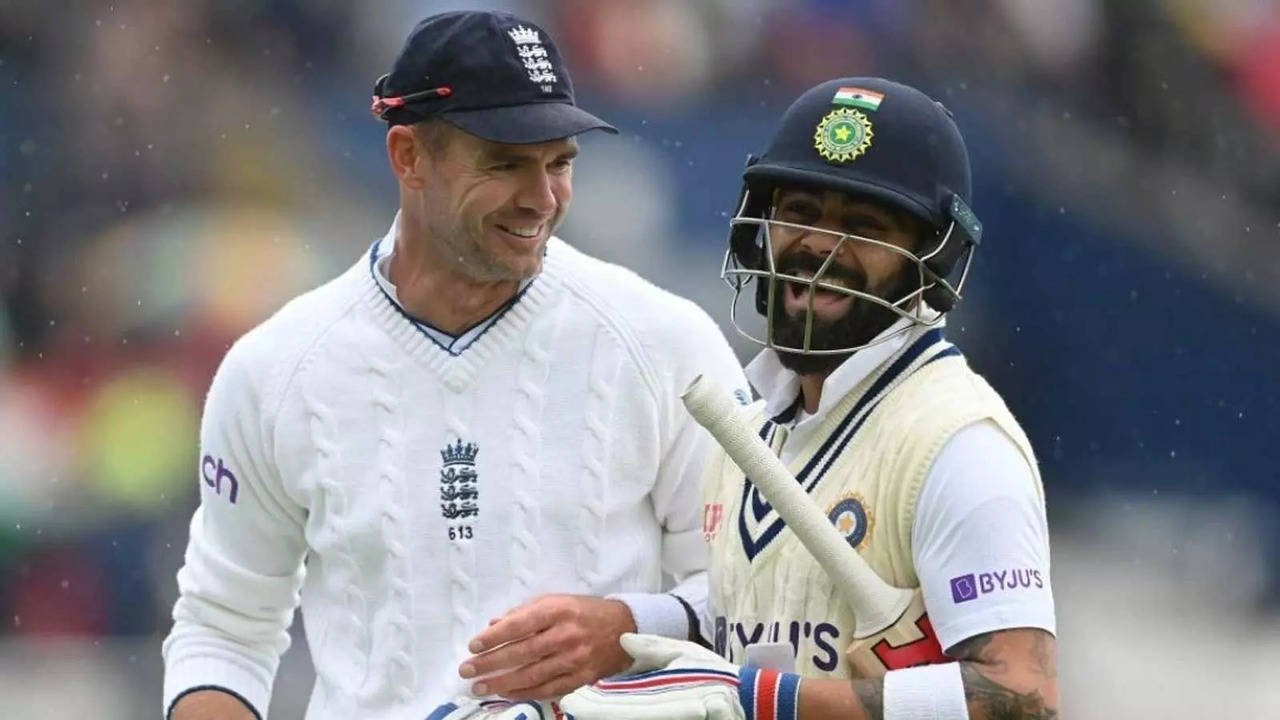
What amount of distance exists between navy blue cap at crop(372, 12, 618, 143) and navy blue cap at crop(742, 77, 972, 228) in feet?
2.11

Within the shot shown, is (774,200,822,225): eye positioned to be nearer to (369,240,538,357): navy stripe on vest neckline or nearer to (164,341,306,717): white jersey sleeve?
(369,240,538,357): navy stripe on vest neckline

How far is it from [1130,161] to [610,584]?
13.8 feet

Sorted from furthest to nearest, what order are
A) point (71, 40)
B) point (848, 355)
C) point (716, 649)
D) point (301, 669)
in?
1. point (71, 40)
2. point (301, 669)
3. point (716, 649)
4. point (848, 355)

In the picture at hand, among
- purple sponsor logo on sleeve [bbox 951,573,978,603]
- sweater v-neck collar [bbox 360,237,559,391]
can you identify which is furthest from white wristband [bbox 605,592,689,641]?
purple sponsor logo on sleeve [bbox 951,573,978,603]

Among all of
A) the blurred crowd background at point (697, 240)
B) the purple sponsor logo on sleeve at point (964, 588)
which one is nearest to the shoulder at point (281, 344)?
the purple sponsor logo on sleeve at point (964, 588)

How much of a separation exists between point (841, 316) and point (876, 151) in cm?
23

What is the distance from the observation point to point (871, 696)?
Answer: 2516 mm

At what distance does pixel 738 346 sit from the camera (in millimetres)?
6969

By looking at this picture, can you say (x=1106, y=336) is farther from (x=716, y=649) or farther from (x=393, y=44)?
(x=716, y=649)

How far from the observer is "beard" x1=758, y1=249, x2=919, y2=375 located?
8.93 ft

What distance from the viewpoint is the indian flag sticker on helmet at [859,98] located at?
110 inches

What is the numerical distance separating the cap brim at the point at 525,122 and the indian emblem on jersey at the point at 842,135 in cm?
69

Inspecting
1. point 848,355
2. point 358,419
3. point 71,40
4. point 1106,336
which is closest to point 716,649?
point 848,355

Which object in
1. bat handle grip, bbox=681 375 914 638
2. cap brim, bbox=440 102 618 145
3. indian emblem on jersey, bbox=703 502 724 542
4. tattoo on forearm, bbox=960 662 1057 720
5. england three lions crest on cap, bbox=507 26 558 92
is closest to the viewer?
tattoo on forearm, bbox=960 662 1057 720
